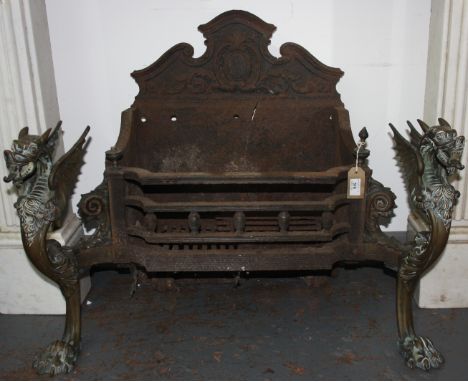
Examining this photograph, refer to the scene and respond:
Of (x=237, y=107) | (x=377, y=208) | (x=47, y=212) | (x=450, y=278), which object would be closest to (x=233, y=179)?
(x=377, y=208)

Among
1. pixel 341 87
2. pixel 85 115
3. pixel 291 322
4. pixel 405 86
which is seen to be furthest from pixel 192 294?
pixel 405 86

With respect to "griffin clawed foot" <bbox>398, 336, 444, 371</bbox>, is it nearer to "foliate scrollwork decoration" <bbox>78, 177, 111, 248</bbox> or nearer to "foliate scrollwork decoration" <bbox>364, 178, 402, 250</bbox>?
"foliate scrollwork decoration" <bbox>364, 178, 402, 250</bbox>

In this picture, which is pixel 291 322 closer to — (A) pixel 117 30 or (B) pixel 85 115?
(B) pixel 85 115

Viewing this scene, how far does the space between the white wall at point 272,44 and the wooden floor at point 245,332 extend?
83 centimetres

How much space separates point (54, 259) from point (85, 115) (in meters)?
0.91

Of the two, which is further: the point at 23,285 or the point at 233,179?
the point at 23,285

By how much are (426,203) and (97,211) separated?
→ 3.78 feet

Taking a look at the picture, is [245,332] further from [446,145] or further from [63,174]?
[446,145]

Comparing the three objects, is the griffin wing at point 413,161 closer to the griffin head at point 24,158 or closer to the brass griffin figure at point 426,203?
the brass griffin figure at point 426,203

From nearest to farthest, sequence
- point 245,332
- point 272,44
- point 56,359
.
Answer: point 56,359 → point 245,332 → point 272,44

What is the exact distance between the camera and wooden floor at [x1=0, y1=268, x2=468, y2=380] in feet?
6.60

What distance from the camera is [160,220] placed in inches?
103

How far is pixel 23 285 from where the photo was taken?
2406 mm

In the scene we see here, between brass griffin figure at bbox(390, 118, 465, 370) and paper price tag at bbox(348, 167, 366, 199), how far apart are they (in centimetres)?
17
